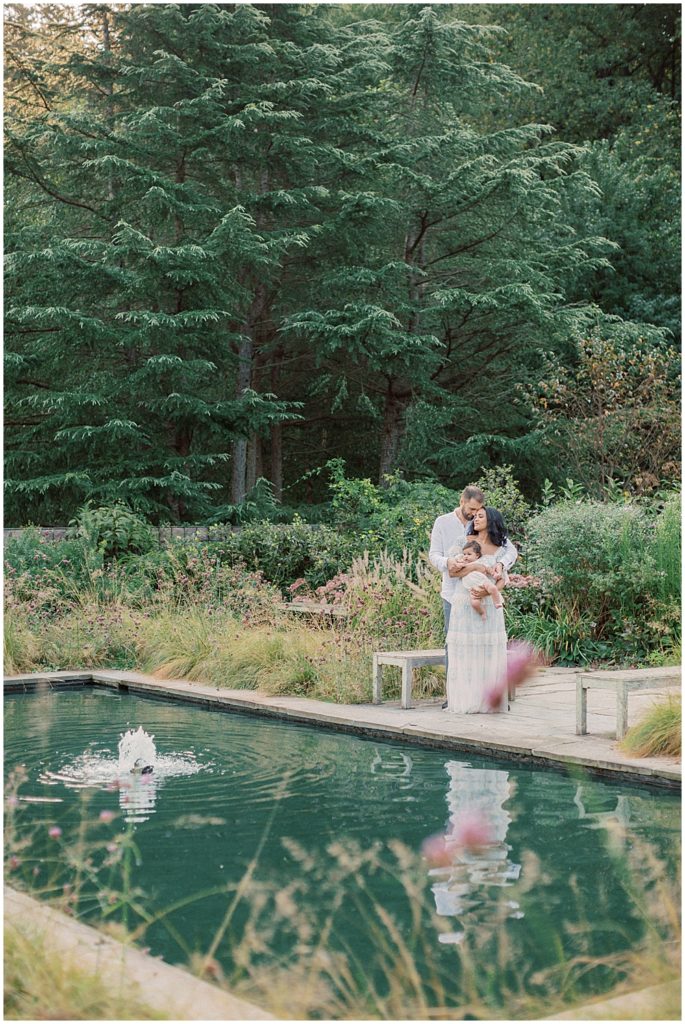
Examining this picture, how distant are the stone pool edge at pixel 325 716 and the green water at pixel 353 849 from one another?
0.10 m

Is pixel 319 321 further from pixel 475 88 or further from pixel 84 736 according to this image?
pixel 84 736

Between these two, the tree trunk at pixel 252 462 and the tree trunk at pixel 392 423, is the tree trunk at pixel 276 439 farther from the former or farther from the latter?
the tree trunk at pixel 392 423

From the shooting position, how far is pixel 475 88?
21953mm

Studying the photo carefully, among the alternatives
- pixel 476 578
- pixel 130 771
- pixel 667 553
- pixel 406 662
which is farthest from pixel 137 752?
pixel 667 553

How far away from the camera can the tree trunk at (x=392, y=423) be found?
Answer: 2189 cm

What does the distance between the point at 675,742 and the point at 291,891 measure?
316 centimetres

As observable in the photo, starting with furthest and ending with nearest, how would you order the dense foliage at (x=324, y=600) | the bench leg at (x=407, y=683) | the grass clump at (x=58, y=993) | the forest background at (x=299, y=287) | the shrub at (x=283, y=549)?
1. the forest background at (x=299, y=287)
2. the shrub at (x=283, y=549)
3. the dense foliage at (x=324, y=600)
4. the bench leg at (x=407, y=683)
5. the grass clump at (x=58, y=993)

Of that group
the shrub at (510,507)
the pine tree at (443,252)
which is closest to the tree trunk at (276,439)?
the pine tree at (443,252)

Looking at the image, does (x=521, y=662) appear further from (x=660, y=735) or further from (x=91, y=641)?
(x=91, y=641)

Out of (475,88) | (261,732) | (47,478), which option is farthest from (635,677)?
(475,88)

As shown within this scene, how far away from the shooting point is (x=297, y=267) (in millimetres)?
22219

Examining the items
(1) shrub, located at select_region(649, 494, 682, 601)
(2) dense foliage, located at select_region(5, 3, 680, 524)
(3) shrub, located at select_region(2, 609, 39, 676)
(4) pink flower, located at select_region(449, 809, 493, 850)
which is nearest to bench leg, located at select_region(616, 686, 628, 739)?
(4) pink flower, located at select_region(449, 809, 493, 850)

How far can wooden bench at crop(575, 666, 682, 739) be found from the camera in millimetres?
A: 7543

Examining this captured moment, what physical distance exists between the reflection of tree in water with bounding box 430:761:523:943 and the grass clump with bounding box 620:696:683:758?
77 cm
